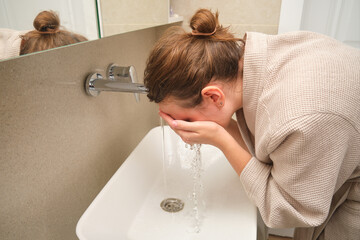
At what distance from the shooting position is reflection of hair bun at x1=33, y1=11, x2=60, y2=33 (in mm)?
484

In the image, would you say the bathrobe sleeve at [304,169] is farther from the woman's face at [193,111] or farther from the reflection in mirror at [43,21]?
the reflection in mirror at [43,21]

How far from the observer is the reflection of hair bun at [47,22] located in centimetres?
48

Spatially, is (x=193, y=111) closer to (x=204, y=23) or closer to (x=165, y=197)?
(x=204, y=23)

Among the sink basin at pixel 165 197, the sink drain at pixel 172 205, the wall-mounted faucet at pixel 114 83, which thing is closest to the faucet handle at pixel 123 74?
the wall-mounted faucet at pixel 114 83

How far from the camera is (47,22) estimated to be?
0.50 metres

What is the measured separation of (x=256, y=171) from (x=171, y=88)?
28cm

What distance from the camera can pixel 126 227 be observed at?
0.73 meters

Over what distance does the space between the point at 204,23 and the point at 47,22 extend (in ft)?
1.09

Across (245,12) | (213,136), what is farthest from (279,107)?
(245,12)

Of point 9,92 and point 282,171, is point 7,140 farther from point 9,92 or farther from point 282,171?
point 282,171

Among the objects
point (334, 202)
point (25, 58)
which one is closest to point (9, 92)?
point (25, 58)

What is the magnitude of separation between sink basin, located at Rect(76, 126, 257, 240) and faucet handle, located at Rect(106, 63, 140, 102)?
222 mm

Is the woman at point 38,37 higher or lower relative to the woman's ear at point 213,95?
higher

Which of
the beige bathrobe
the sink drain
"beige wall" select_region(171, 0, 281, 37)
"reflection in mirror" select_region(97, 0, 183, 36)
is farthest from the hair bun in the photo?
"beige wall" select_region(171, 0, 281, 37)
